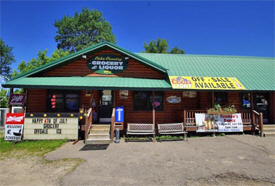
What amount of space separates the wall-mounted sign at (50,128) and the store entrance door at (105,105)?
2.12 m

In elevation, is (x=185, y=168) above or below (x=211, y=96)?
below

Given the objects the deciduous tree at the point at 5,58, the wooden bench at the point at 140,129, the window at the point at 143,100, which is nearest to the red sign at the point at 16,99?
the wooden bench at the point at 140,129

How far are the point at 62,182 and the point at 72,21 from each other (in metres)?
36.7

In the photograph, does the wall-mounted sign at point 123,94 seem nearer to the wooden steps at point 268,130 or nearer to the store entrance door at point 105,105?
the store entrance door at point 105,105

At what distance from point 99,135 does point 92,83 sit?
2.90 m

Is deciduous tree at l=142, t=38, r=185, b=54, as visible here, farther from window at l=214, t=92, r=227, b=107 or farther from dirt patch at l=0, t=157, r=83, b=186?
dirt patch at l=0, t=157, r=83, b=186

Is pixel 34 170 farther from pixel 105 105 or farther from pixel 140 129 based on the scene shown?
pixel 105 105

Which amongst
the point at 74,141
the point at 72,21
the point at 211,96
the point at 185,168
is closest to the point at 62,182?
the point at 185,168

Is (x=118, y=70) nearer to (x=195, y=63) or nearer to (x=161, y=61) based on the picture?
(x=161, y=61)

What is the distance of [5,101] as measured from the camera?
1889cm

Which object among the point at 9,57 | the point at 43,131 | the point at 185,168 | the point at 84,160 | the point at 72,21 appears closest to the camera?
the point at 185,168

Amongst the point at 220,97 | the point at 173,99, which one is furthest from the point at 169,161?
the point at 220,97

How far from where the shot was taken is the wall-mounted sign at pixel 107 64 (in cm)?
1065

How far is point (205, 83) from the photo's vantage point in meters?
9.75
